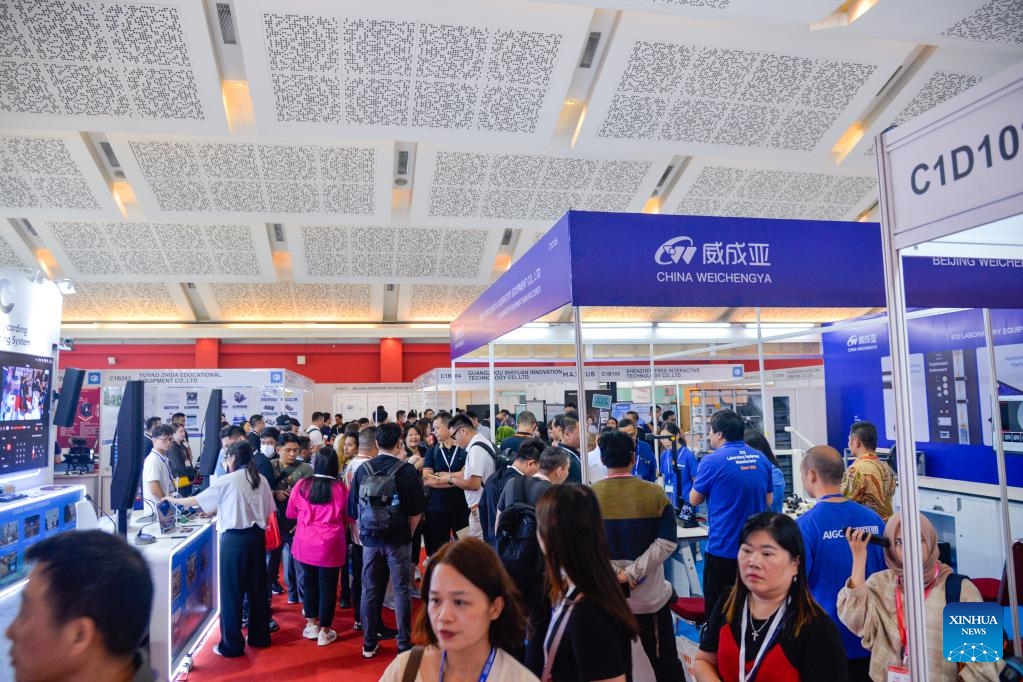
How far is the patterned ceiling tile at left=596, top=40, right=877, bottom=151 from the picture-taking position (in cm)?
829

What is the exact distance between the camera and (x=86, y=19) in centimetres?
708

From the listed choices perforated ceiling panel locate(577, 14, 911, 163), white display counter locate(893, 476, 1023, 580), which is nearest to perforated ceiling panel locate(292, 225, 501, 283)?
perforated ceiling panel locate(577, 14, 911, 163)

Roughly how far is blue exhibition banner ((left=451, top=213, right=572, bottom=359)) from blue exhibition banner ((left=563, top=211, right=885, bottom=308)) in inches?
4.5

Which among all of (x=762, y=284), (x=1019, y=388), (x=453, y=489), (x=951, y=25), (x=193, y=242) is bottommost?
(x=453, y=489)

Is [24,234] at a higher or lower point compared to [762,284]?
higher

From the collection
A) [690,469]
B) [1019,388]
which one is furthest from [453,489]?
[1019,388]

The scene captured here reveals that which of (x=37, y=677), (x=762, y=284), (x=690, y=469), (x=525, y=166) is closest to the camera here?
(x=37, y=677)

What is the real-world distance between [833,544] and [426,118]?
7.67m

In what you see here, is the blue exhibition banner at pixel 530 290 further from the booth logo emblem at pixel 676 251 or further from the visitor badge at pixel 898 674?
the visitor badge at pixel 898 674

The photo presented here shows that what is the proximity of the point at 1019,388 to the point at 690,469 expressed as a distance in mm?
2517

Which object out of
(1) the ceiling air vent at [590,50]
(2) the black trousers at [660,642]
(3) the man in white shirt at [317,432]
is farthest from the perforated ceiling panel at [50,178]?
(2) the black trousers at [660,642]

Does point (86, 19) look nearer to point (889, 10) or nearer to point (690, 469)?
point (690, 469)

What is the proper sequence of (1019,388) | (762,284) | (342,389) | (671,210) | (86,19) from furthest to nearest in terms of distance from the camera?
(342,389), (671,210), (86,19), (1019,388), (762,284)

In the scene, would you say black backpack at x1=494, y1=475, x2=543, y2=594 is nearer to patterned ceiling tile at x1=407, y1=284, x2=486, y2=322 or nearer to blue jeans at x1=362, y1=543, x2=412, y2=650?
blue jeans at x1=362, y1=543, x2=412, y2=650
